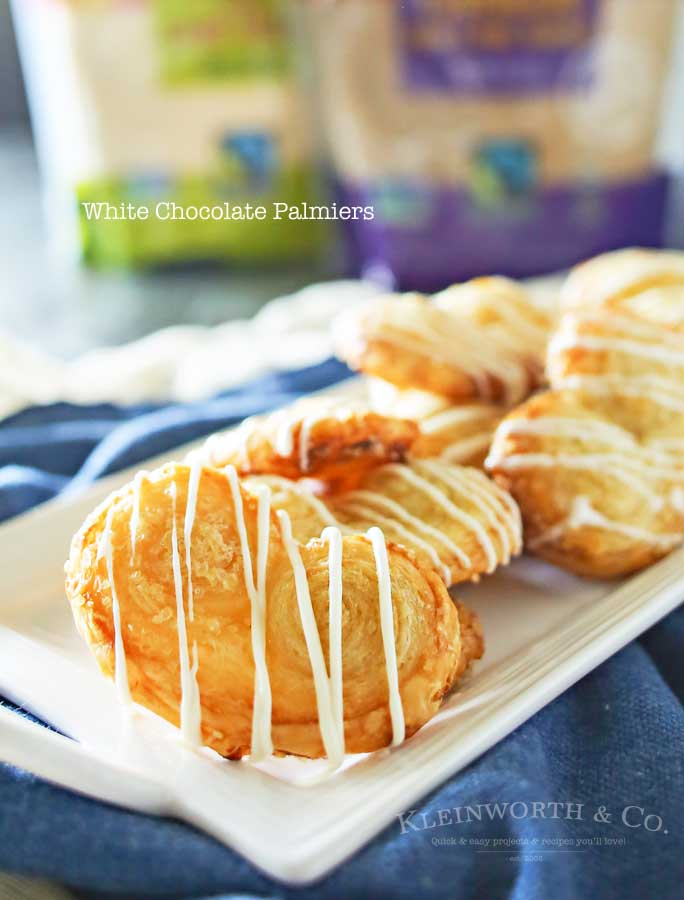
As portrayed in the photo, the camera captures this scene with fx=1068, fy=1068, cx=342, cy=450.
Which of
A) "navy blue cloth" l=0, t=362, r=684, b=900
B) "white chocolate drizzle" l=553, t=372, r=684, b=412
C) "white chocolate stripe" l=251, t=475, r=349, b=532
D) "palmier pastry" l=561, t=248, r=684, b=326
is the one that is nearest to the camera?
"navy blue cloth" l=0, t=362, r=684, b=900

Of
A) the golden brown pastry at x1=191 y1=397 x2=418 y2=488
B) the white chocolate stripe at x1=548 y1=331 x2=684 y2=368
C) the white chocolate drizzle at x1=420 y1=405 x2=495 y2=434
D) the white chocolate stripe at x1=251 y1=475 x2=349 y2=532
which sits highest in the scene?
the white chocolate stripe at x1=548 y1=331 x2=684 y2=368

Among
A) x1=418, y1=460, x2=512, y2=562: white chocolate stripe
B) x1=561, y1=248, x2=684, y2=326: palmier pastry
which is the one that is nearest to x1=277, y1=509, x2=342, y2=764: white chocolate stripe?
x1=418, y1=460, x2=512, y2=562: white chocolate stripe

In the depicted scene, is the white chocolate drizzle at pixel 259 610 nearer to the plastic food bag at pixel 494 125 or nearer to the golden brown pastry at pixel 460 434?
the golden brown pastry at pixel 460 434

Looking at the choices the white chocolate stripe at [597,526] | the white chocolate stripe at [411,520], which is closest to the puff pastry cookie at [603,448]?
the white chocolate stripe at [597,526]

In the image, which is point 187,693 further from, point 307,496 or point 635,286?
point 635,286

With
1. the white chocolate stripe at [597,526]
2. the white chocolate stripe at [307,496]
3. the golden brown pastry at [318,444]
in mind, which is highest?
the golden brown pastry at [318,444]

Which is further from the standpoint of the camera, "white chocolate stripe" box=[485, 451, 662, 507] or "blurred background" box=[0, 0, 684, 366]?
"blurred background" box=[0, 0, 684, 366]

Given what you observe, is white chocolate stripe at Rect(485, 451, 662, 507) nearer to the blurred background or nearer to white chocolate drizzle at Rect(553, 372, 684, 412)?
white chocolate drizzle at Rect(553, 372, 684, 412)
